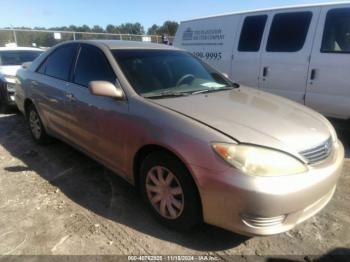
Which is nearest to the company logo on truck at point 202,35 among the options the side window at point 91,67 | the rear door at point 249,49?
the rear door at point 249,49

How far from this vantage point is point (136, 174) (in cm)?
327

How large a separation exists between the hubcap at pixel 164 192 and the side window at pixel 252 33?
3.69 m

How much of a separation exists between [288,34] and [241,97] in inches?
99.4

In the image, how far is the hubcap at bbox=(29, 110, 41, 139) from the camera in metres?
5.19

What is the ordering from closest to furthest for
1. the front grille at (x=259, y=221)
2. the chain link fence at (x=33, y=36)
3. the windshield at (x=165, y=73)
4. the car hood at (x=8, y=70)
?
the front grille at (x=259, y=221) → the windshield at (x=165, y=73) → the car hood at (x=8, y=70) → the chain link fence at (x=33, y=36)

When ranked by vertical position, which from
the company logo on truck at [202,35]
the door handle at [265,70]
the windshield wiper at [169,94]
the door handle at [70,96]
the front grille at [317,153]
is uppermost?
the company logo on truck at [202,35]

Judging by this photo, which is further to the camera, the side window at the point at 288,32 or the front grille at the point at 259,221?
the side window at the point at 288,32

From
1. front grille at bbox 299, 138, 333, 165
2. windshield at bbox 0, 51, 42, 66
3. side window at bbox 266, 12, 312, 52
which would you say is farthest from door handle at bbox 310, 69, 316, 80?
windshield at bbox 0, 51, 42, 66

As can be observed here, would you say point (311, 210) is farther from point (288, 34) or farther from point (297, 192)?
point (288, 34)

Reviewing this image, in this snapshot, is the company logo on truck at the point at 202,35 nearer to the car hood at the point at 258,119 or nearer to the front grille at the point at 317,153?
the car hood at the point at 258,119

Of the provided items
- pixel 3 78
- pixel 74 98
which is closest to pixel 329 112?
pixel 74 98

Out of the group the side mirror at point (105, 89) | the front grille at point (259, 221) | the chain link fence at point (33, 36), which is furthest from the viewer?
the chain link fence at point (33, 36)

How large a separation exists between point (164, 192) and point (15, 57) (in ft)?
23.5

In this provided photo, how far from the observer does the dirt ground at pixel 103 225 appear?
2787 millimetres
